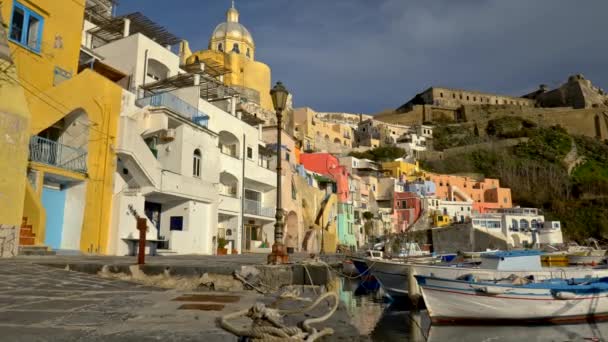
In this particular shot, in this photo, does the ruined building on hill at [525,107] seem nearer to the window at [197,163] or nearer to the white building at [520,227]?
the white building at [520,227]

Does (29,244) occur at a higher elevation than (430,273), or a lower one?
higher

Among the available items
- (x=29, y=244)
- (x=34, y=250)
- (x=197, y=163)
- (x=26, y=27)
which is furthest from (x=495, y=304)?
(x=26, y=27)

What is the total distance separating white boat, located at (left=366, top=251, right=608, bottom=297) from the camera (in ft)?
52.5

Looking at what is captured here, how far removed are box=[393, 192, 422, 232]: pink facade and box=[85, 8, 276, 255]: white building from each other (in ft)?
108

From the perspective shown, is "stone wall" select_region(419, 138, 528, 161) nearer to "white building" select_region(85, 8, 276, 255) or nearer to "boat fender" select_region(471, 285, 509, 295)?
"white building" select_region(85, 8, 276, 255)

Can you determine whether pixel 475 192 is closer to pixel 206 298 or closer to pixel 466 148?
pixel 466 148

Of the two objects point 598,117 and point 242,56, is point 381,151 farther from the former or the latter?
point 598,117

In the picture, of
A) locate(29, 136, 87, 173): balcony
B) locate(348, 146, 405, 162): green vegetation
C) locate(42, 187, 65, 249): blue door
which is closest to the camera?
locate(29, 136, 87, 173): balcony

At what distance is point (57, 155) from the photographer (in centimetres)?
1593

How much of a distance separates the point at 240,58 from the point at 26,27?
→ 46.7 meters

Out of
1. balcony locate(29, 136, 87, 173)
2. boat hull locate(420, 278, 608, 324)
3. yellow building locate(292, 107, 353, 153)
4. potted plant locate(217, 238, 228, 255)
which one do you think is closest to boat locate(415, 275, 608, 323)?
boat hull locate(420, 278, 608, 324)

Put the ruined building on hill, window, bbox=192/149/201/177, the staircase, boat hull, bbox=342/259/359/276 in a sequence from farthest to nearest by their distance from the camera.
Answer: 1. the ruined building on hill
2. boat hull, bbox=342/259/359/276
3. window, bbox=192/149/201/177
4. the staircase

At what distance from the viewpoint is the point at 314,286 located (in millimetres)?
9578

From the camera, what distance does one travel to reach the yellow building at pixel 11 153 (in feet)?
38.1
